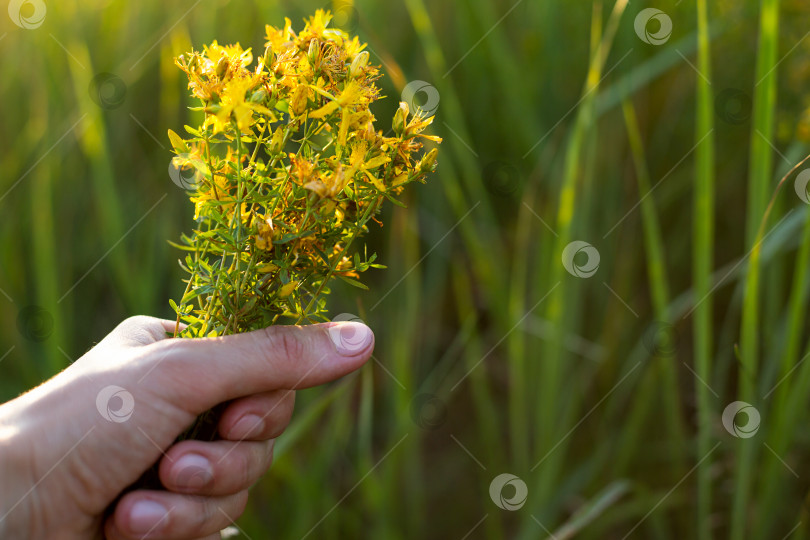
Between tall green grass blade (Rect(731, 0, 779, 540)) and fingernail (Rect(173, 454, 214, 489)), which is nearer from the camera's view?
fingernail (Rect(173, 454, 214, 489))

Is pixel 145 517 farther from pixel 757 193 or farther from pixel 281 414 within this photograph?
pixel 757 193

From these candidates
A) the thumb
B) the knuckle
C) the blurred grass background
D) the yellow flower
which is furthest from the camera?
the blurred grass background

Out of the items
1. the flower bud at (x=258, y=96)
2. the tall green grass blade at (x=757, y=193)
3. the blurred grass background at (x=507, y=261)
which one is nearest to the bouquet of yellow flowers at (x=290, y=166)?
the flower bud at (x=258, y=96)

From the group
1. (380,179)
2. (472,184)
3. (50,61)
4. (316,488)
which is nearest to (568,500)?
(316,488)

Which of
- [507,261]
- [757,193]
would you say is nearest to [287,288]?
[757,193]

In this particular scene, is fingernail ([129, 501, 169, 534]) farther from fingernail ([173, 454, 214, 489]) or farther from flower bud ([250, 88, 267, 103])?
flower bud ([250, 88, 267, 103])

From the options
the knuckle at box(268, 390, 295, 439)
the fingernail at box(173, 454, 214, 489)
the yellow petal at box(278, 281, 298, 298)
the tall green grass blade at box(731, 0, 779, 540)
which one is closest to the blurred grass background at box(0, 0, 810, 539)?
the tall green grass blade at box(731, 0, 779, 540)
